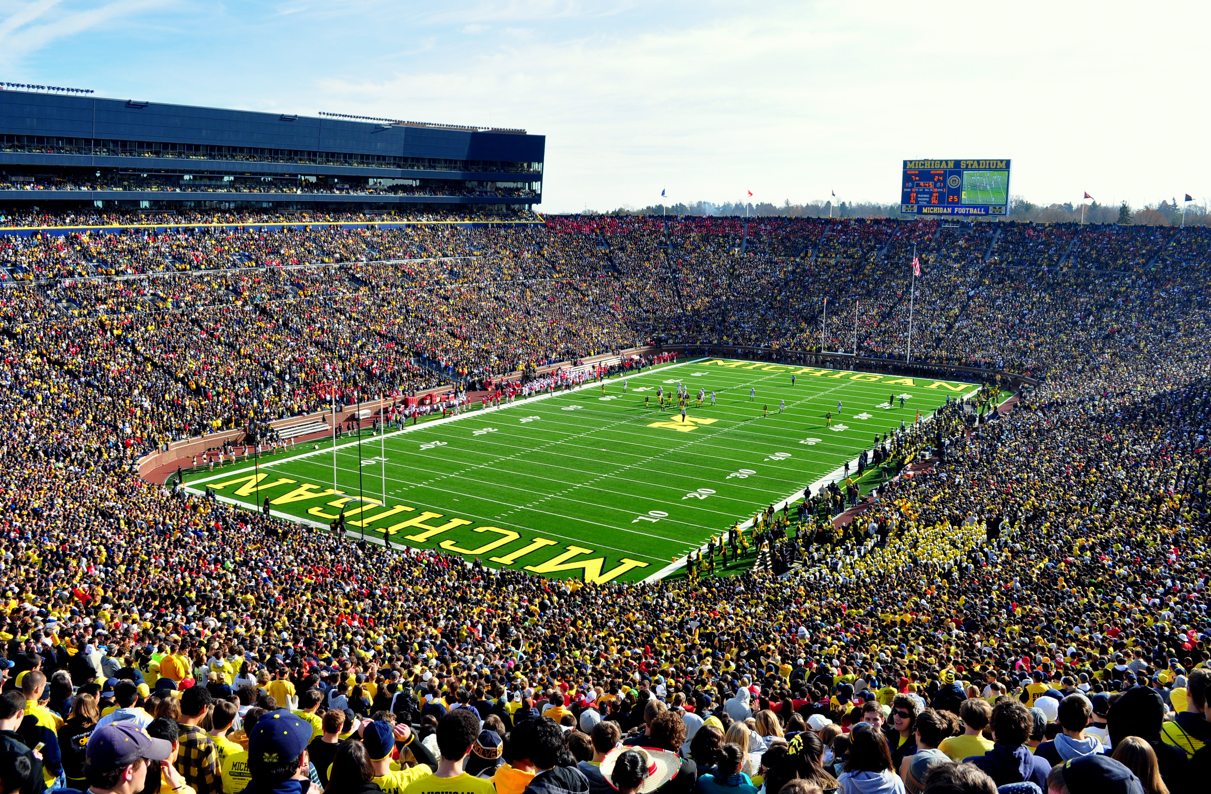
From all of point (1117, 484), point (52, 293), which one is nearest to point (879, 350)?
point (1117, 484)

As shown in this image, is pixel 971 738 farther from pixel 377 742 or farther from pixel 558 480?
pixel 558 480

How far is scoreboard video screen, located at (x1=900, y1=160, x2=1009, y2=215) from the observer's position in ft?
228

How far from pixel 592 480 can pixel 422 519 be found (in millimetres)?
7135

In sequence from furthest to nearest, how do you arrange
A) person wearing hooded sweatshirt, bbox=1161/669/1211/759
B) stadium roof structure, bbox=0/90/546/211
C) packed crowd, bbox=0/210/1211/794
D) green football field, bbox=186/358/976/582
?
1. stadium roof structure, bbox=0/90/546/211
2. green football field, bbox=186/358/976/582
3. person wearing hooded sweatshirt, bbox=1161/669/1211/759
4. packed crowd, bbox=0/210/1211/794

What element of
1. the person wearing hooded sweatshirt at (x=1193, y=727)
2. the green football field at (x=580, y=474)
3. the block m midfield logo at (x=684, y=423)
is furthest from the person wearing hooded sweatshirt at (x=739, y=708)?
the block m midfield logo at (x=684, y=423)

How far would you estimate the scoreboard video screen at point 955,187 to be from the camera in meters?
69.4

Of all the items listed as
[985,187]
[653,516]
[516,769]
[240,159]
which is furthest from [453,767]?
[985,187]

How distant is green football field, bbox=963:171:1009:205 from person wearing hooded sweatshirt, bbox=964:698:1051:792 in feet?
234

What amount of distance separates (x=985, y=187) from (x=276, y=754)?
7404 cm

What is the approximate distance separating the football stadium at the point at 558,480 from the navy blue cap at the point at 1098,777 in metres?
0.01

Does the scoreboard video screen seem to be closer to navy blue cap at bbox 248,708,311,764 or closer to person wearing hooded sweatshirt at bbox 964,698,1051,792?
person wearing hooded sweatshirt at bbox 964,698,1051,792

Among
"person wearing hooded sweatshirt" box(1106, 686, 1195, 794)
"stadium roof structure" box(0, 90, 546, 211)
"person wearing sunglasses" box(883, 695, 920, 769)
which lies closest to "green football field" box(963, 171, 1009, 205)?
"stadium roof structure" box(0, 90, 546, 211)

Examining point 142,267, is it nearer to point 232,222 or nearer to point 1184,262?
point 232,222

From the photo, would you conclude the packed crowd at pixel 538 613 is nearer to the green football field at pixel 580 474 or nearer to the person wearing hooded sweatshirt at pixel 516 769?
the person wearing hooded sweatshirt at pixel 516 769
